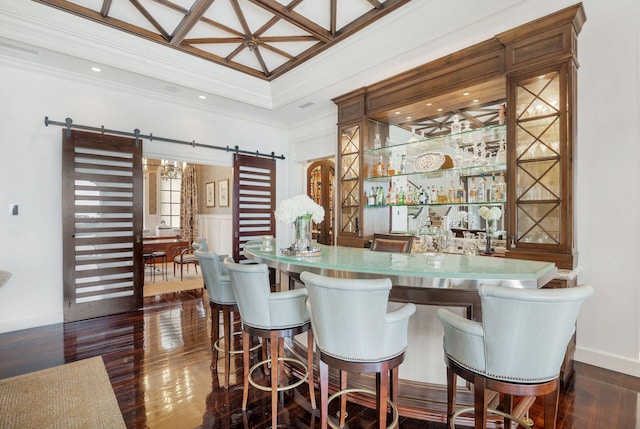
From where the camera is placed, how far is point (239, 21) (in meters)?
3.51

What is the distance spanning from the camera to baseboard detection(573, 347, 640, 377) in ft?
8.75

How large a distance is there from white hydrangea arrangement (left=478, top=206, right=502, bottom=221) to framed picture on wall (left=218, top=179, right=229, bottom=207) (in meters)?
6.41

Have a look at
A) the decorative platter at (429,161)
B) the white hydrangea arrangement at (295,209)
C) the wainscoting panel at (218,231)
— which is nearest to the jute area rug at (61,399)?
the white hydrangea arrangement at (295,209)

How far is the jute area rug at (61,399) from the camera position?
80.0 inches

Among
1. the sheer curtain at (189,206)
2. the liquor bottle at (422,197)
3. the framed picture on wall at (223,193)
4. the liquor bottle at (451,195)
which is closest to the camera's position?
the liquor bottle at (451,195)

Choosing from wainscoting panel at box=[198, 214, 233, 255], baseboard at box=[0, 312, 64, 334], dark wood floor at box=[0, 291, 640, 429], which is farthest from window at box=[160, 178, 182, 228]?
dark wood floor at box=[0, 291, 640, 429]

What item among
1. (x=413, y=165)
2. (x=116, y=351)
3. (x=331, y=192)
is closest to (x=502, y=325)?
(x=413, y=165)

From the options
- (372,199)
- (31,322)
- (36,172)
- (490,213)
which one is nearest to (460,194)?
(490,213)

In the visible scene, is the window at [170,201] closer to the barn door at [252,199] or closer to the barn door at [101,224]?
the barn door at [252,199]

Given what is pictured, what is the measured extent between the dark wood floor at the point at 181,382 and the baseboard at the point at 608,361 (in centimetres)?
8

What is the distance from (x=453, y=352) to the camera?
1.59m

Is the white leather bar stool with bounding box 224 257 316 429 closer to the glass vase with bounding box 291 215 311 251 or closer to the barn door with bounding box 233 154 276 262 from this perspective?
the glass vase with bounding box 291 215 311 251

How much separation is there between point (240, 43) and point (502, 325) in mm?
4144

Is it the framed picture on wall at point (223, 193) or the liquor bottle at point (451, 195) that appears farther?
the framed picture on wall at point (223, 193)
